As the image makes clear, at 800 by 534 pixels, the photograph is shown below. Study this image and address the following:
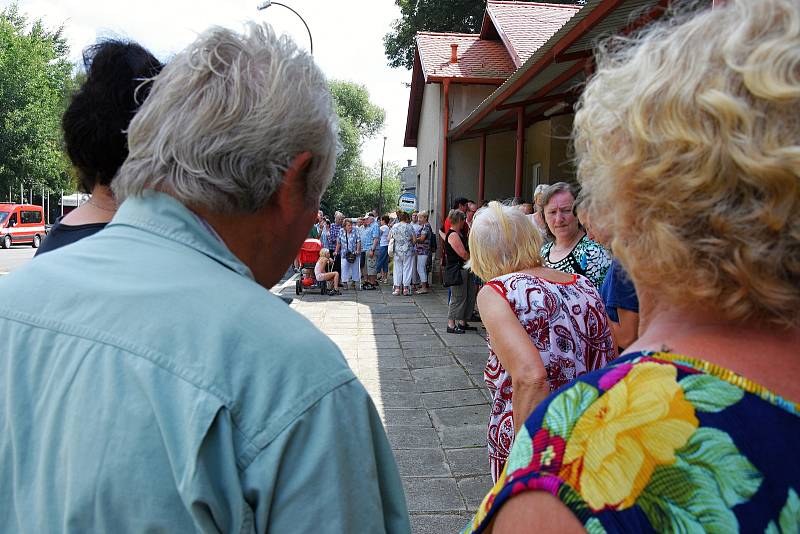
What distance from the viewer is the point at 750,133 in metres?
0.79

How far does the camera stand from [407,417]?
17.7 ft

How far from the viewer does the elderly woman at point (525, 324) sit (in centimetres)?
246

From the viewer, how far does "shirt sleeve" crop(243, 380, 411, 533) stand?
3.06 feet

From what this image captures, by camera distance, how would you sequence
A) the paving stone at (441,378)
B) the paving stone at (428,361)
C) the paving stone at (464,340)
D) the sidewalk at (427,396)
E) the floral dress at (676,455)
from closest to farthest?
the floral dress at (676,455) < the sidewalk at (427,396) < the paving stone at (441,378) < the paving stone at (428,361) < the paving stone at (464,340)

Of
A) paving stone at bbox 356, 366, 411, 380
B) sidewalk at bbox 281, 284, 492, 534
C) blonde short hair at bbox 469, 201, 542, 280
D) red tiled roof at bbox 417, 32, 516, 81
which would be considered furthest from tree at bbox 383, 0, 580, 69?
blonde short hair at bbox 469, 201, 542, 280

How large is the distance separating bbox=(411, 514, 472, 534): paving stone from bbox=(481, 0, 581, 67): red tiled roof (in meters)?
13.6

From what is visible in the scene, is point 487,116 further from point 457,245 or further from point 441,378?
point 441,378

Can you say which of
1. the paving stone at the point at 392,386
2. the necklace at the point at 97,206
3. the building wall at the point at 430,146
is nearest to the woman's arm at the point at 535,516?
the necklace at the point at 97,206

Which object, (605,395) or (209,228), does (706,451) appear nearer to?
(605,395)

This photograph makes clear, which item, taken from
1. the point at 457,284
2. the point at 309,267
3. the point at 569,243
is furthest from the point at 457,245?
the point at 309,267

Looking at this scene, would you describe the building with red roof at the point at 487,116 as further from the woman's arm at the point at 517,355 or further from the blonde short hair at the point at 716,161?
the blonde short hair at the point at 716,161

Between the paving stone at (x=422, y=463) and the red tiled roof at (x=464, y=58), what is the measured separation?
13.3m

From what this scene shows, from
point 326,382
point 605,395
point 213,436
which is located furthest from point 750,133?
point 213,436

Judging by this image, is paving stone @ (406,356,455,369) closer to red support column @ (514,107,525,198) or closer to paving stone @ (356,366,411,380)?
paving stone @ (356,366,411,380)
